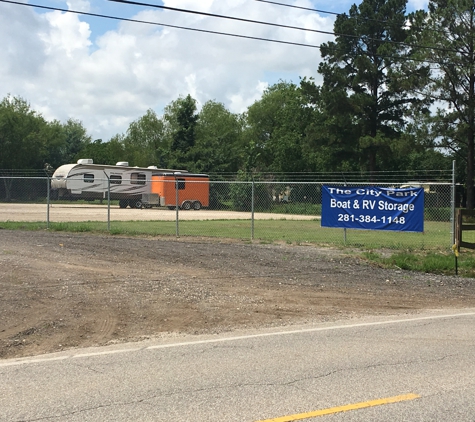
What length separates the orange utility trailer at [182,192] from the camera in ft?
136

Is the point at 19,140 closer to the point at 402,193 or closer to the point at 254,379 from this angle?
the point at 402,193

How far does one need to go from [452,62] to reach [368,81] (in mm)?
8964

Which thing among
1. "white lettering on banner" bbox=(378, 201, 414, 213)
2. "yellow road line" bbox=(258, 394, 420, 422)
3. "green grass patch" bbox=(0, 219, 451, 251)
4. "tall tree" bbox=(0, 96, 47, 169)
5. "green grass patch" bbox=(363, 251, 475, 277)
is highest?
"tall tree" bbox=(0, 96, 47, 169)

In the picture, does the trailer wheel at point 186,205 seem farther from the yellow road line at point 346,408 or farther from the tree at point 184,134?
the yellow road line at point 346,408

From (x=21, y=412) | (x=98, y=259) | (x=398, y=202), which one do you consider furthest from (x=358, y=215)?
(x=21, y=412)

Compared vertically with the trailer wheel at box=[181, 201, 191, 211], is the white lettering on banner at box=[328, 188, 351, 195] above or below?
above

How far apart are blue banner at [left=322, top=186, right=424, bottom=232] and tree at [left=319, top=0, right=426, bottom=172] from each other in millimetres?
27416

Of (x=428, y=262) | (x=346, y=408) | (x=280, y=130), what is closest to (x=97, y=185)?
(x=428, y=262)

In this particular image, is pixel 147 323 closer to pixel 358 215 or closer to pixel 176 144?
pixel 358 215

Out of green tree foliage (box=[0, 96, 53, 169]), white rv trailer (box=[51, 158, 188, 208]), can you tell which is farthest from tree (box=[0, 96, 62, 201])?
white rv trailer (box=[51, 158, 188, 208])

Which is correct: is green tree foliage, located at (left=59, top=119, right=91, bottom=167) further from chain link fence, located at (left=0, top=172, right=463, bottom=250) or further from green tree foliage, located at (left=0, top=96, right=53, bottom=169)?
chain link fence, located at (left=0, top=172, right=463, bottom=250)

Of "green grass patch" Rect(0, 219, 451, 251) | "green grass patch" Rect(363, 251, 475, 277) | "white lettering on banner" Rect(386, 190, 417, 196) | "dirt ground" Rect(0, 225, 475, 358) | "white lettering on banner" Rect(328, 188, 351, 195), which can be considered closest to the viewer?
"dirt ground" Rect(0, 225, 475, 358)

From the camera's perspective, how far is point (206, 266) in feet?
43.9

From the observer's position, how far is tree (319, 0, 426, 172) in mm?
44844
